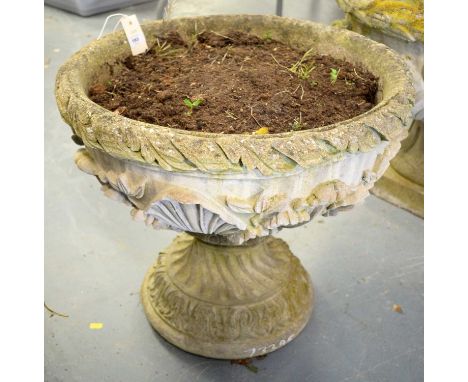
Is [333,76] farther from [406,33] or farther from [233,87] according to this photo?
[406,33]

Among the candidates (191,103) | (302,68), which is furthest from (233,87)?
(302,68)

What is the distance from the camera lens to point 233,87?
4.34 feet

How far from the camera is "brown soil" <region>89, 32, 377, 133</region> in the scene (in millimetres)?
1205

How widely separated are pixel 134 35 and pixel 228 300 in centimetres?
87

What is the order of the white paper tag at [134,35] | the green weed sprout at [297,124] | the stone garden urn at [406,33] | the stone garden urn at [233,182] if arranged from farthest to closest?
1. the stone garden urn at [406,33]
2. the white paper tag at [134,35]
3. the green weed sprout at [297,124]
4. the stone garden urn at [233,182]

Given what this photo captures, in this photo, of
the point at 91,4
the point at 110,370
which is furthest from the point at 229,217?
the point at 91,4

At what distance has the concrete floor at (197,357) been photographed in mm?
1542

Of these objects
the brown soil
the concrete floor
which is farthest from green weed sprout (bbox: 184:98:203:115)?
the concrete floor

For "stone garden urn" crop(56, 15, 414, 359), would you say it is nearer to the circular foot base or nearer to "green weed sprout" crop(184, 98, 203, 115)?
the circular foot base

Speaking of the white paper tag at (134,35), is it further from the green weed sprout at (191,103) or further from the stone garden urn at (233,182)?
the green weed sprout at (191,103)

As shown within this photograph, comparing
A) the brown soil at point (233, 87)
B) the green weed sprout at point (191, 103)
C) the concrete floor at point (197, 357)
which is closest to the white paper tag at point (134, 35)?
the brown soil at point (233, 87)

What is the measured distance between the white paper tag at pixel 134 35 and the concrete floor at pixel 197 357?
77 cm

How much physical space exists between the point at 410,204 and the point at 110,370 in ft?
4.60

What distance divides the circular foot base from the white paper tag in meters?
0.63
